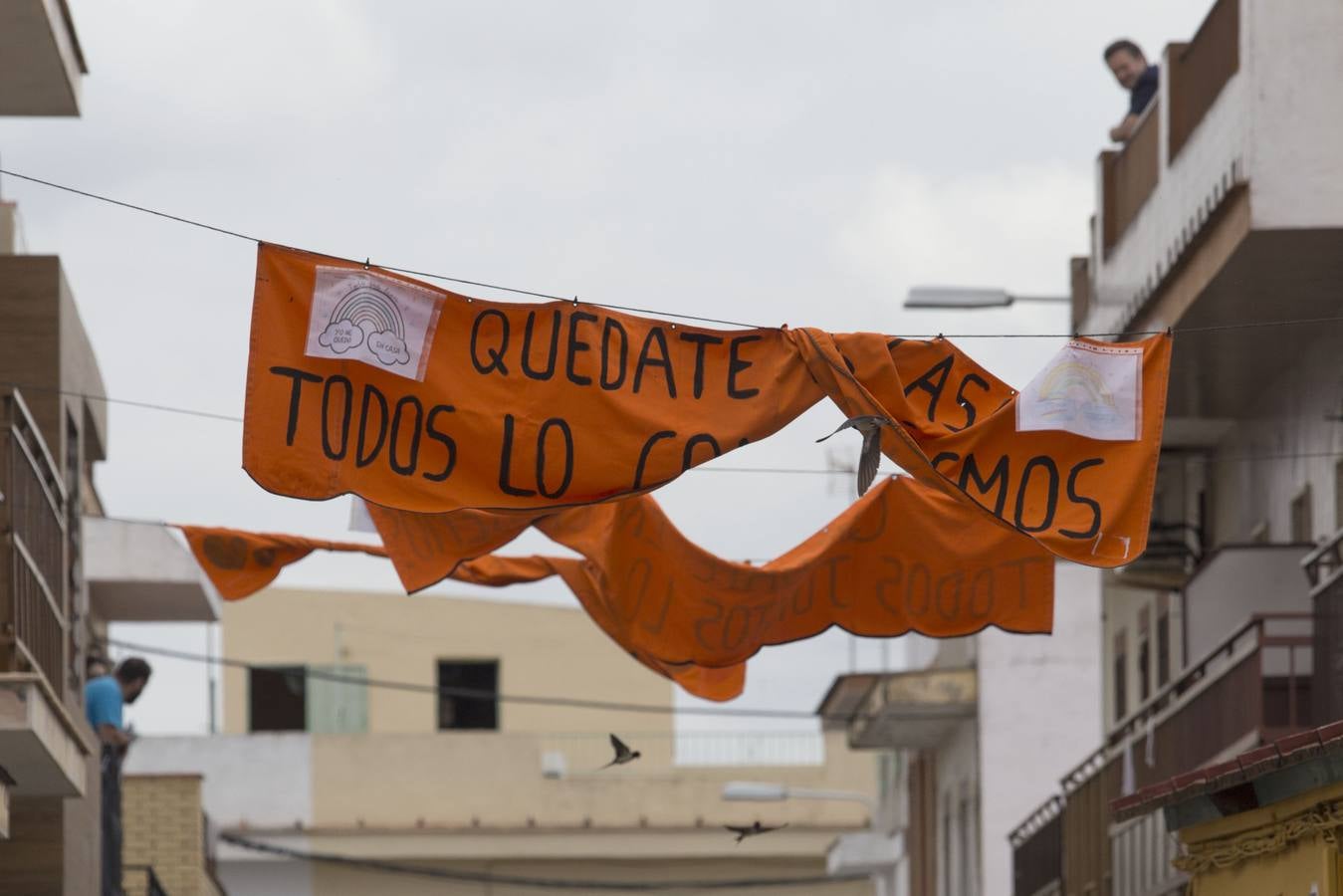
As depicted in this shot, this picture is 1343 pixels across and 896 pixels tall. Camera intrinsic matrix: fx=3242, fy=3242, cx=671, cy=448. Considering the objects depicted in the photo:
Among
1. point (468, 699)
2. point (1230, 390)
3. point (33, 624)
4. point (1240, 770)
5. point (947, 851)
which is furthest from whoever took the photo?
point (468, 699)

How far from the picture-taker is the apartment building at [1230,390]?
19750mm

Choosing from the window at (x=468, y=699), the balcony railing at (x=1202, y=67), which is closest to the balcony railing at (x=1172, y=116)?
the balcony railing at (x=1202, y=67)

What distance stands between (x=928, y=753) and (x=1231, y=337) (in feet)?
75.8

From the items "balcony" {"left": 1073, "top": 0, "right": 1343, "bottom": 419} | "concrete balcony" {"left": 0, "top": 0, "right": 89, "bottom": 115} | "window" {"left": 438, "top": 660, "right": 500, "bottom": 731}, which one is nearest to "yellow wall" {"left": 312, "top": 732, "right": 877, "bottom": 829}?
"window" {"left": 438, "top": 660, "right": 500, "bottom": 731}

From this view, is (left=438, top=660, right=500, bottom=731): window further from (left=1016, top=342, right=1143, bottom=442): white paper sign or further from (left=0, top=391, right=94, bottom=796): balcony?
(left=1016, top=342, right=1143, bottom=442): white paper sign

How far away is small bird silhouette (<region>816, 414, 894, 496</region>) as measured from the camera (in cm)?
1445

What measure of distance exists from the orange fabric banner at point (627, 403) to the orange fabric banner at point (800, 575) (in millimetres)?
3201

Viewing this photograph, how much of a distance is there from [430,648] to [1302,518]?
37555 millimetres

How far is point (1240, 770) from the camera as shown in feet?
53.2

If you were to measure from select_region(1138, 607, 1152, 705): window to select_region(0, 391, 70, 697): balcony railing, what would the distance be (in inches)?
459

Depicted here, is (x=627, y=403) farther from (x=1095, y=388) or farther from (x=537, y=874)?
(x=537, y=874)

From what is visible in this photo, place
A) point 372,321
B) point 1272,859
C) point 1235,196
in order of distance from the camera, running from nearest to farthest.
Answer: point 372,321
point 1272,859
point 1235,196

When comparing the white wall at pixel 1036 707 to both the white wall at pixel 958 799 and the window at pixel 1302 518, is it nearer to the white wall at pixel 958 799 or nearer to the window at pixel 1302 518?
the white wall at pixel 958 799

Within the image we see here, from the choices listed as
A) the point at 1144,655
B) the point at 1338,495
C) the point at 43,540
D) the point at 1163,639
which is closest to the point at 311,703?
the point at 1144,655
